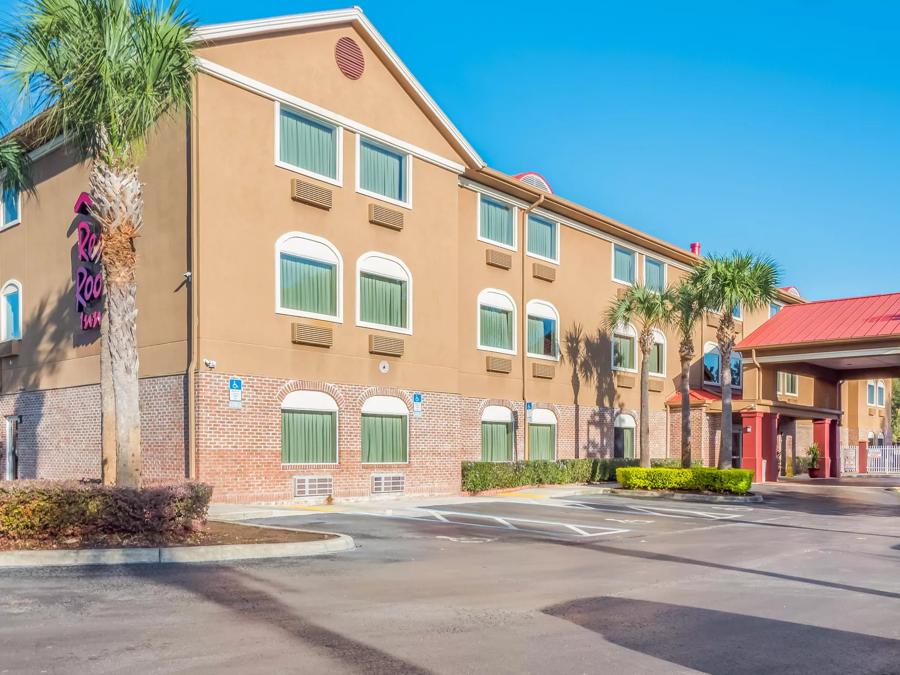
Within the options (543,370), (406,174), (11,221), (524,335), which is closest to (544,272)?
(524,335)

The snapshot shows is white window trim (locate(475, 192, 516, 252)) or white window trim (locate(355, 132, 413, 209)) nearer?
white window trim (locate(355, 132, 413, 209))

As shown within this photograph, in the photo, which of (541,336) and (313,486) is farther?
(541,336)

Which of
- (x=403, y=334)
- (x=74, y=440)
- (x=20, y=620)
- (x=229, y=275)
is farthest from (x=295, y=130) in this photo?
(x=20, y=620)

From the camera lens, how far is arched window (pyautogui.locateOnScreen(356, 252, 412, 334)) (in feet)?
77.8

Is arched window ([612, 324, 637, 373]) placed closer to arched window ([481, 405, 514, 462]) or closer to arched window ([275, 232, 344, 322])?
arched window ([481, 405, 514, 462])

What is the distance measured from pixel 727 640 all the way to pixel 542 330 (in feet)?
77.5

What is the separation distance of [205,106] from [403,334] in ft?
26.4

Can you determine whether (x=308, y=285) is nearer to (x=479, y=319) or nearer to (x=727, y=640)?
(x=479, y=319)

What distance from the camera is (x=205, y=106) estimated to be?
66.1 ft

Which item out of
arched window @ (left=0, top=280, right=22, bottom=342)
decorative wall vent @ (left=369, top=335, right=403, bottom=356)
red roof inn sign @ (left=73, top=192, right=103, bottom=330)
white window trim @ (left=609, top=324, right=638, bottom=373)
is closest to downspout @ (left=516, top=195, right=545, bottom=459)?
white window trim @ (left=609, top=324, right=638, bottom=373)

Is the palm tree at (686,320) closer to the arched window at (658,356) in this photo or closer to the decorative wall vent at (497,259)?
the arched window at (658,356)

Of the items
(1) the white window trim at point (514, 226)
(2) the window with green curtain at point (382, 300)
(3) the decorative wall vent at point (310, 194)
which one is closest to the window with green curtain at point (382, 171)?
(3) the decorative wall vent at point (310, 194)

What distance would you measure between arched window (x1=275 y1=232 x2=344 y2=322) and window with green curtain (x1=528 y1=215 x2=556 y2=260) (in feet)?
32.5

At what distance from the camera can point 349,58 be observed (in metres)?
23.9
